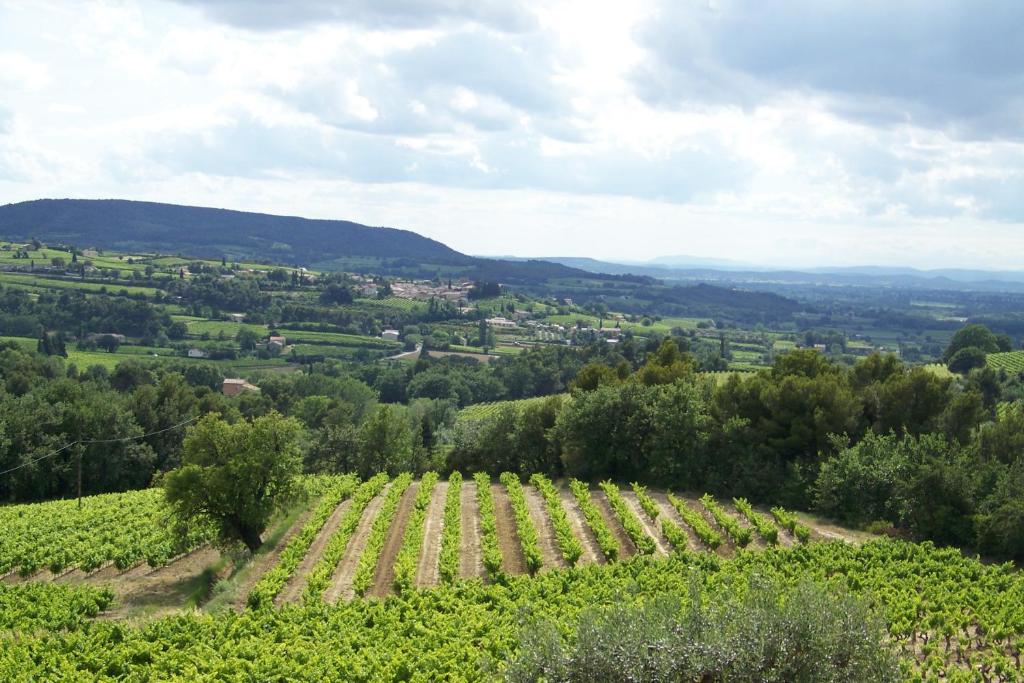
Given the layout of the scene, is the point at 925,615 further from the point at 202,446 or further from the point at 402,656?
the point at 202,446

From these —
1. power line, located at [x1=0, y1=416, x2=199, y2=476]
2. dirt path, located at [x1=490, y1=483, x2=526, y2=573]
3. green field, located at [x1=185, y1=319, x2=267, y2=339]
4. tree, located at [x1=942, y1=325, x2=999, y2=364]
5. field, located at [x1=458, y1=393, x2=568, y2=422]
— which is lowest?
field, located at [x1=458, y1=393, x2=568, y2=422]

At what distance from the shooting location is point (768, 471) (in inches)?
1645

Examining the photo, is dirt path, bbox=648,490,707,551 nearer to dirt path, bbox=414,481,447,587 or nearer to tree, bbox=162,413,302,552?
dirt path, bbox=414,481,447,587

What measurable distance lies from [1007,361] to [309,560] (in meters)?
90.4

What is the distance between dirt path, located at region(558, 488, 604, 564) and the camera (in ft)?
103

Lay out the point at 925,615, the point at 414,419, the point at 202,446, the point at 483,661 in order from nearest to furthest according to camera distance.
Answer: the point at 483,661
the point at 925,615
the point at 202,446
the point at 414,419

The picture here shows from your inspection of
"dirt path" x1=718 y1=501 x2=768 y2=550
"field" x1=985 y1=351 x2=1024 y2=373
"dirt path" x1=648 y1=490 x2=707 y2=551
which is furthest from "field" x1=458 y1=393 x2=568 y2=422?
"dirt path" x1=718 y1=501 x2=768 y2=550

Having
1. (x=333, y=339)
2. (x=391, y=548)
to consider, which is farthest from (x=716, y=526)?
(x=333, y=339)

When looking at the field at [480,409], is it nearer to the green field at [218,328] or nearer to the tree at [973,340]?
the tree at [973,340]

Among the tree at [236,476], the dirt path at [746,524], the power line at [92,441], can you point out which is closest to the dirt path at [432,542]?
the tree at [236,476]

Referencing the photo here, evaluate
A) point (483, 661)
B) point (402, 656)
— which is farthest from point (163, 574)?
point (483, 661)

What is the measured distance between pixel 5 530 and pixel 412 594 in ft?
79.3

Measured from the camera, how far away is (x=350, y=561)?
32.2 metres

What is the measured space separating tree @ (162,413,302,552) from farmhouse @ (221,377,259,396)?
68127mm
